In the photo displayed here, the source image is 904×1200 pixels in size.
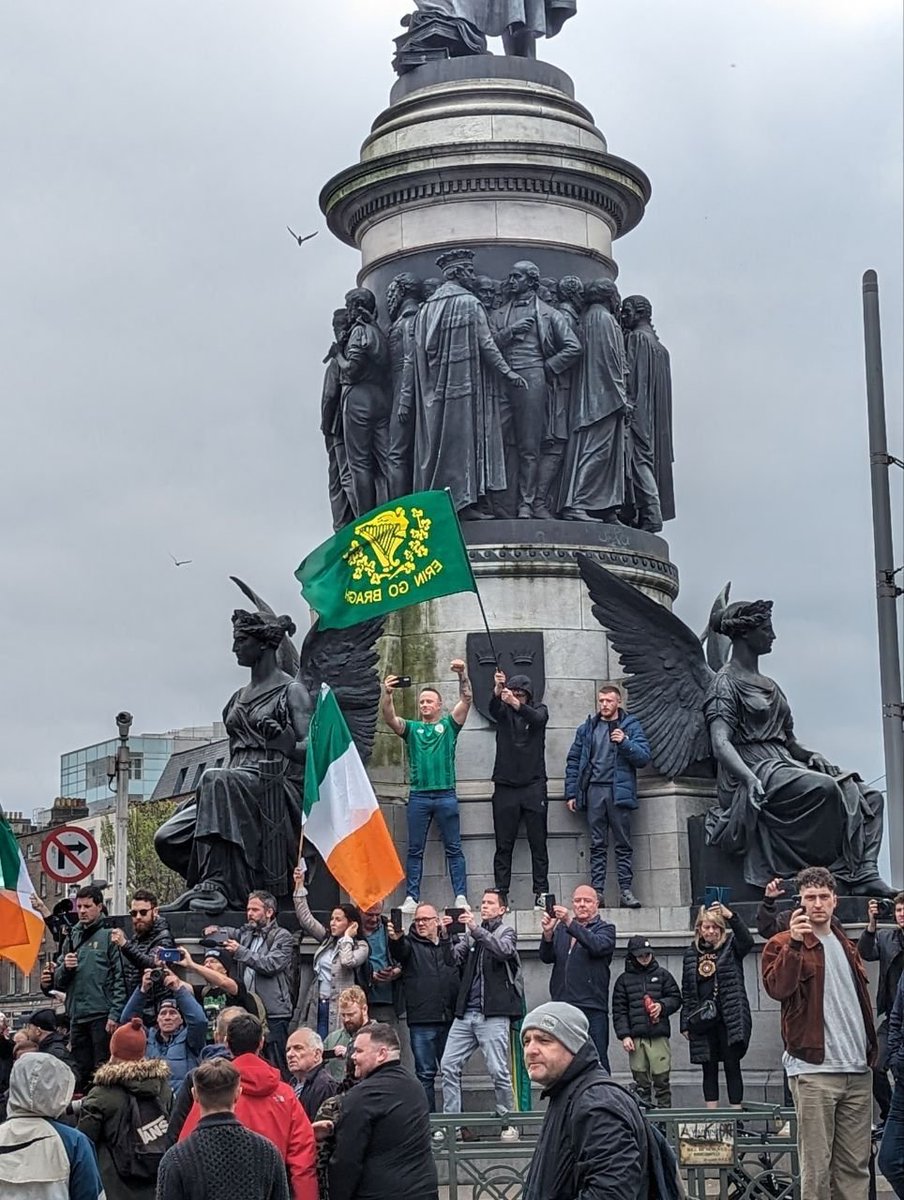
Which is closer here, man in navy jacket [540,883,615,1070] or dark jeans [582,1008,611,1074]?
man in navy jacket [540,883,615,1070]

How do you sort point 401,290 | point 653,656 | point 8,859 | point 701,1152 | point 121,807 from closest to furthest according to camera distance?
1. point 701,1152
2. point 8,859
3. point 653,656
4. point 401,290
5. point 121,807

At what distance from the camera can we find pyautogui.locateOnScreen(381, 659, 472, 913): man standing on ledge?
1897cm

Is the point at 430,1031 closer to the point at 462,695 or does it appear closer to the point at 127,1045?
the point at 462,695

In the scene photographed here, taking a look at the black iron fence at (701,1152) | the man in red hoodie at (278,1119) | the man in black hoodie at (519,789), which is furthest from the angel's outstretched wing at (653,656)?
the man in red hoodie at (278,1119)

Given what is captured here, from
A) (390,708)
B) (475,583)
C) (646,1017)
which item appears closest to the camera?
(646,1017)

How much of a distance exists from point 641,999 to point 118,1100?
6116 millimetres

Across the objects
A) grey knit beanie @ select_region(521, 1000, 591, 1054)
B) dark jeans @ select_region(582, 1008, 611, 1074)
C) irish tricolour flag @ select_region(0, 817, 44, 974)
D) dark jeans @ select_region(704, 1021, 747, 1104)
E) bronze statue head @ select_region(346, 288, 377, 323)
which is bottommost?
dark jeans @ select_region(704, 1021, 747, 1104)

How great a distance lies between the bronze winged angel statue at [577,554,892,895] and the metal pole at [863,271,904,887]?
42cm

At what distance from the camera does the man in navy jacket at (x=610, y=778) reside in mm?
19078

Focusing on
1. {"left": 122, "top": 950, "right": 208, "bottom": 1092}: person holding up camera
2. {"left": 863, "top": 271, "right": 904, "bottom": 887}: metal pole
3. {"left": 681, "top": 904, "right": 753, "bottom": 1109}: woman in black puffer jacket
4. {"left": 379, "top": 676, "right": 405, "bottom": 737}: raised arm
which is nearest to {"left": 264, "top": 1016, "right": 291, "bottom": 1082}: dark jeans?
{"left": 122, "top": 950, "right": 208, "bottom": 1092}: person holding up camera

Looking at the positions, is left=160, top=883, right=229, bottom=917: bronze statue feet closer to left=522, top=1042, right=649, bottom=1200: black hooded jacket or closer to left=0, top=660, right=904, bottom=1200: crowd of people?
left=0, top=660, right=904, bottom=1200: crowd of people

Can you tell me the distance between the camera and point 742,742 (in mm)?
19234

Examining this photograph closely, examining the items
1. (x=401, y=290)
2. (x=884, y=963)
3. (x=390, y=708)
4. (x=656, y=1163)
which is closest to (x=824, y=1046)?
(x=656, y=1163)

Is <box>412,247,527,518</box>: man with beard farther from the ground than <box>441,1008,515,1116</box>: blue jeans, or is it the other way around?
<box>412,247,527,518</box>: man with beard
